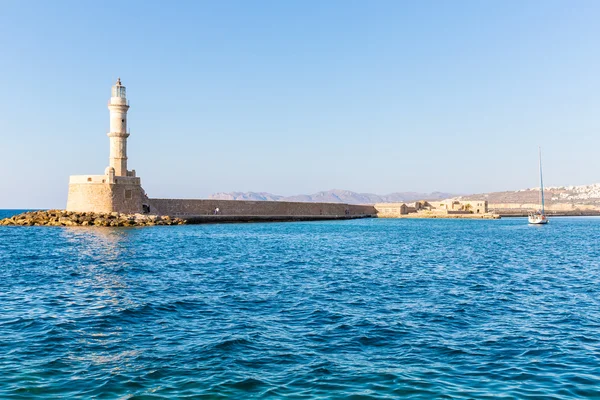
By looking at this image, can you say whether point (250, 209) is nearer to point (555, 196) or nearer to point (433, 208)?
point (433, 208)

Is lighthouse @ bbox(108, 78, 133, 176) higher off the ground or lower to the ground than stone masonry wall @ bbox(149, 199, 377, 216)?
higher

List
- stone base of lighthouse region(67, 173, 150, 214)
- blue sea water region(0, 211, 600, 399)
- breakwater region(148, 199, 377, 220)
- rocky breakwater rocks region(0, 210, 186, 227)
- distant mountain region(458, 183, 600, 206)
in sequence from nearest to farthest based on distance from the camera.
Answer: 1. blue sea water region(0, 211, 600, 399)
2. rocky breakwater rocks region(0, 210, 186, 227)
3. stone base of lighthouse region(67, 173, 150, 214)
4. breakwater region(148, 199, 377, 220)
5. distant mountain region(458, 183, 600, 206)

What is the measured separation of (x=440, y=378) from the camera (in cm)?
654

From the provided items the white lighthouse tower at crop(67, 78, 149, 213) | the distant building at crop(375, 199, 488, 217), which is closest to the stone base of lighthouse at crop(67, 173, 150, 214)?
the white lighthouse tower at crop(67, 78, 149, 213)

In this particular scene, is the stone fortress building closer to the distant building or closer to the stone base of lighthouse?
the stone base of lighthouse

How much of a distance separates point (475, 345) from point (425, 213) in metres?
73.9

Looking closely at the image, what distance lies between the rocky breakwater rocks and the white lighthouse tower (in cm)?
87

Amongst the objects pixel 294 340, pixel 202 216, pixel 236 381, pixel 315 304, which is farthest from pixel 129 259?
pixel 202 216

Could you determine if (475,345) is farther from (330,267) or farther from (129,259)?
(129,259)

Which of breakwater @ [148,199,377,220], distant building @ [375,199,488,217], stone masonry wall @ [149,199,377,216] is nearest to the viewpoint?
stone masonry wall @ [149,199,377,216]

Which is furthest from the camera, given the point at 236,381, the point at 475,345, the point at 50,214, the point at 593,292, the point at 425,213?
the point at 425,213

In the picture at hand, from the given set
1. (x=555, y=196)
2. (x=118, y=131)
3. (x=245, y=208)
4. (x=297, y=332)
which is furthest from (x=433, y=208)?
(x=555, y=196)

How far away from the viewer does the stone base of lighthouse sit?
4247cm

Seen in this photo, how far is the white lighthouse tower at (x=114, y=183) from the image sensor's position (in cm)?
4250
